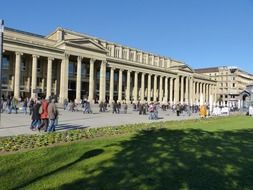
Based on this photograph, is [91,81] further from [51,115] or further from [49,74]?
[51,115]

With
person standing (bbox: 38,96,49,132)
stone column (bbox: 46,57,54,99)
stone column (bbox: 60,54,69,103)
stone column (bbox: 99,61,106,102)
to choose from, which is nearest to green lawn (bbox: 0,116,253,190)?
person standing (bbox: 38,96,49,132)

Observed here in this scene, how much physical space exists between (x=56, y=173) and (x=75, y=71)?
2703 inches

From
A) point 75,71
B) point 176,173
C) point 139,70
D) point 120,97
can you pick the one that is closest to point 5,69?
point 75,71

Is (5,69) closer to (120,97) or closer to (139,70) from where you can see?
(120,97)

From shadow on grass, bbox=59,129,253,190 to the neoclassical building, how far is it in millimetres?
33326

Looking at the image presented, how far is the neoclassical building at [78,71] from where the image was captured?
62.1 m

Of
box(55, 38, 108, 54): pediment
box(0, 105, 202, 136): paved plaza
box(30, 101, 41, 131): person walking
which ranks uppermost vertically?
box(55, 38, 108, 54): pediment

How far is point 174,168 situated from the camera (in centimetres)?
815

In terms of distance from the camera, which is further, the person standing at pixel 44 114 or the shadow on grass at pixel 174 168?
the person standing at pixel 44 114

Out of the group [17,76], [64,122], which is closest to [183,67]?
[17,76]

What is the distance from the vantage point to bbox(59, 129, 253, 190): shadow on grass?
6801mm

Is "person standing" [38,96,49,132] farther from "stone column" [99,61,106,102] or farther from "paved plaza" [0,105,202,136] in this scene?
"stone column" [99,61,106,102]

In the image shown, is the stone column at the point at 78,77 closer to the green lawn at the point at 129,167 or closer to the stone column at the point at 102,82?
the stone column at the point at 102,82

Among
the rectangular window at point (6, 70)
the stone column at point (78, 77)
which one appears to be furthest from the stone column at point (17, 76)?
the stone column at point (78, 77)
